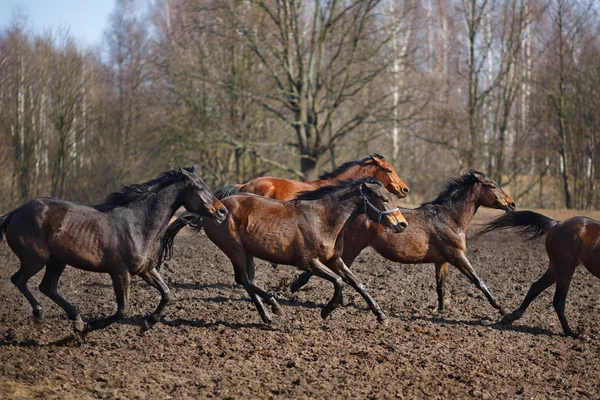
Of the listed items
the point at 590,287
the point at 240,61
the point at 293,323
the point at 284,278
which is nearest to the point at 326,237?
the point at 293,323

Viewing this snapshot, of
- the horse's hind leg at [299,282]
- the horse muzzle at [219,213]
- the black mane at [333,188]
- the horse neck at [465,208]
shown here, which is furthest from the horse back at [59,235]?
the horse neck at [465,208]

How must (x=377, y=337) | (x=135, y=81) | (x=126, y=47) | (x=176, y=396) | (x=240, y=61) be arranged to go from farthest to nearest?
(x=126, y=47) → (x=135, y=81) → (x=240, y=61) → (x=377, y=337) → (x=176, y=396)

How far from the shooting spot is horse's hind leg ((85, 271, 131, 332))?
652 cm

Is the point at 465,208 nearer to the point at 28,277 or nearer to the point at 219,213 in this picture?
the point at 219,213

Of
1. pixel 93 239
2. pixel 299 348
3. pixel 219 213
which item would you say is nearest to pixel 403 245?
pixel 299 348

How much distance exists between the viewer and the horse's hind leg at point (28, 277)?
6.58 m

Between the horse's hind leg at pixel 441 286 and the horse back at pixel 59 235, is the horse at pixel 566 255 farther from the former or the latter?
the horse back at pixel 59 235

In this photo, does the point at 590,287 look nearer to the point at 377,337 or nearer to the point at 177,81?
the point at 377,337

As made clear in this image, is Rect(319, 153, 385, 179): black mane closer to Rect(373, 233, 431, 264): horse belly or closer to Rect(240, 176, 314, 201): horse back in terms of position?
Rect(240, 176, 314, 201): horse back

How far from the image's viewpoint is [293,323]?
25.0 feet

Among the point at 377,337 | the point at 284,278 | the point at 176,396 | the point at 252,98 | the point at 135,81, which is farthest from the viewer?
the point at 135,81

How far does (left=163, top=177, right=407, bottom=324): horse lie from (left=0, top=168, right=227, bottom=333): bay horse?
0.92m

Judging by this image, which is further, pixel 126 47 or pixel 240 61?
pixel 126 47

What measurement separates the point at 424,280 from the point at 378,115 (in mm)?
12423
